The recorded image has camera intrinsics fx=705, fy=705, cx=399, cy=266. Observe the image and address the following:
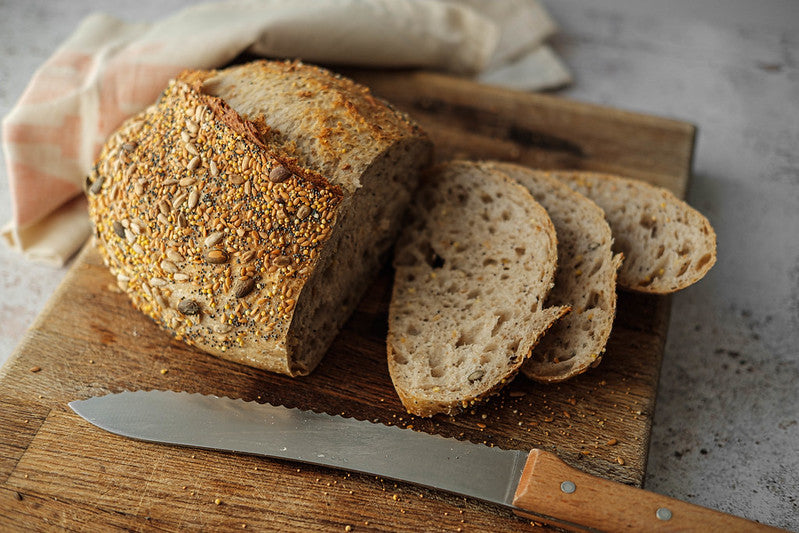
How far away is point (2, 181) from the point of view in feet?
13.7

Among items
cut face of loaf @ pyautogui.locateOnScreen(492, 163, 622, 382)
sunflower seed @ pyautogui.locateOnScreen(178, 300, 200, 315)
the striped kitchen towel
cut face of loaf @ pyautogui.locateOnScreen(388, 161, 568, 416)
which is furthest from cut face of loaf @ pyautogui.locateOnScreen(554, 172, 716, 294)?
sunflower seed @ pyautogui.locateOnScreen(178, 300, 200, 315)

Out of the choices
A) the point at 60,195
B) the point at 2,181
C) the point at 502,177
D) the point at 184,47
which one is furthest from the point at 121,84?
the point at 502,177

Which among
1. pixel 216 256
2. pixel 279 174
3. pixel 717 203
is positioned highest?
pixel 279 174

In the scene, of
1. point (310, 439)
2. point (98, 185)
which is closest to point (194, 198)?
point (98, 185)

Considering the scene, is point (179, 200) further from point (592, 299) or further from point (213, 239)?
point (592, 299)

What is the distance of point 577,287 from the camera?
3.16m

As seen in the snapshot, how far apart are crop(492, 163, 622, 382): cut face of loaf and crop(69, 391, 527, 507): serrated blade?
1.61ft

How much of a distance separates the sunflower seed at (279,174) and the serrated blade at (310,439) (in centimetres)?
93

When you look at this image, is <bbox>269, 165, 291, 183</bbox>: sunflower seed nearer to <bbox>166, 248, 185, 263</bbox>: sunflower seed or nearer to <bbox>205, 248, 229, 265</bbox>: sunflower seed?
A: <bbox>205, 248, 229, 265</bbox>: sunflower seed

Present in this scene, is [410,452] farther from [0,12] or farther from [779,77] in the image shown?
[0,12]

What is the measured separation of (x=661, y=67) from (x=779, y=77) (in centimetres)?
78

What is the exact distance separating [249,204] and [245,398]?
2.82 feet

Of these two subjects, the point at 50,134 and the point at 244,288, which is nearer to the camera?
the point at 244,288

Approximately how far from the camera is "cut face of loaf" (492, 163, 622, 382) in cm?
299
